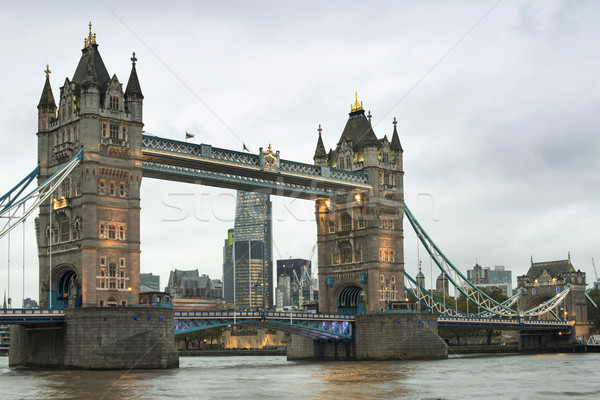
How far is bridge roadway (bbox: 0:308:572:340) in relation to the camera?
232 feet

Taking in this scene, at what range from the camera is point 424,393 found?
51.4m

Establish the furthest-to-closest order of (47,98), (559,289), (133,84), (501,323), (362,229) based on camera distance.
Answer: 1. (559,289)
2. (501,323)
3. (362,229)
4. (47,98)
5. (133,84)

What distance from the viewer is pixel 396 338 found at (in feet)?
313

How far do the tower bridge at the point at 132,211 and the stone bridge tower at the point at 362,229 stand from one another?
0.60 feet

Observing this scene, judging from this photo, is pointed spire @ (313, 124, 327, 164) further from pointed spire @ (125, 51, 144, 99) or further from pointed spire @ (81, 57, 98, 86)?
pointed spire @ (81, 57, 98, 86)

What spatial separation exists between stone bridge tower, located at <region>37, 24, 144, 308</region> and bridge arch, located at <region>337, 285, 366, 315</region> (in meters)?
35.2

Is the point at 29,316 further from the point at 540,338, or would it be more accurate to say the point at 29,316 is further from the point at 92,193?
the point at 540,338

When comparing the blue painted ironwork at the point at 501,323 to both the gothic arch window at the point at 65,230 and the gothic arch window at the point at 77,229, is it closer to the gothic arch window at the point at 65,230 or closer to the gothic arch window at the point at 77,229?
A: the gothic arch window at the point at 77,229

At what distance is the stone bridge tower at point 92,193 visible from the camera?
253ft

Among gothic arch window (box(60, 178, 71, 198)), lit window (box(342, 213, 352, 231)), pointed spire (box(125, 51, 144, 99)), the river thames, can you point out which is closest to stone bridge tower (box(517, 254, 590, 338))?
lit window (box(342, 213, 352, 231))

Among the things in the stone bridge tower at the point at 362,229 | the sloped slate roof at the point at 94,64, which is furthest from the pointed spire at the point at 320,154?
the sloped slate roof at the point at 94,64

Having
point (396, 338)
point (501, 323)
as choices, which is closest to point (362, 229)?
point (396, 338)

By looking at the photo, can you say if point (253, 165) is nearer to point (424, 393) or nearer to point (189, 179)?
point (189, 179)

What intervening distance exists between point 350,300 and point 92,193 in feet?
142
